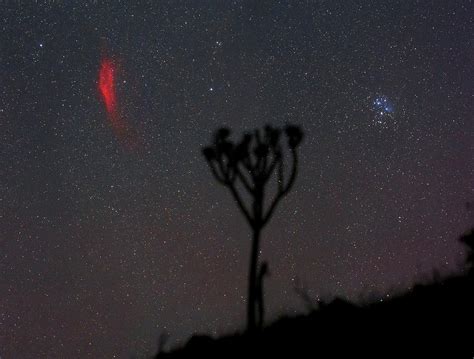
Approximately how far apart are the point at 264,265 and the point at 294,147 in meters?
2.83

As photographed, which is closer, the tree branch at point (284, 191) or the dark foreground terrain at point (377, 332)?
the dark foreground terrain at point (377, 332)

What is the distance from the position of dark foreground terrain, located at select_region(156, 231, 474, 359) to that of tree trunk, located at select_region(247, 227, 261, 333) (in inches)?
12.7

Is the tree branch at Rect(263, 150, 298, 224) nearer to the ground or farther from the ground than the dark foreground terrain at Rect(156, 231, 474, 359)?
farther from the ground

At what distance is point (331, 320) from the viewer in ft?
43.6

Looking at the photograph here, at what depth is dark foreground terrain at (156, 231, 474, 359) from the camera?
11.0 m

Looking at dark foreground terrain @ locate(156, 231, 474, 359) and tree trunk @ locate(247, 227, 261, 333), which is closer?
dark foreground terrain @ locate(156, 231, 474, 359)

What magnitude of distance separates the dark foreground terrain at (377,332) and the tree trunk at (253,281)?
0.32 meters

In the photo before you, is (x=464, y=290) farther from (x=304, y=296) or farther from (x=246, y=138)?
(x=246, y=138)

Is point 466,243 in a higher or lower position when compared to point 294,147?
lower

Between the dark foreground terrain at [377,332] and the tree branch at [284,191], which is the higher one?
the tree branch at [284,191]

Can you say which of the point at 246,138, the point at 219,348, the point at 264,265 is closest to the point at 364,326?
the point at 264,265

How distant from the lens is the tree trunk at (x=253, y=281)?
13.8m

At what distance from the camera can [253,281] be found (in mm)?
14359

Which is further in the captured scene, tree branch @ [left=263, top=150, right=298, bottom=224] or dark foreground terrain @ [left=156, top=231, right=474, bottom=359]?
tree branch @ [left=263, top=150, right=298, bottom=224]
